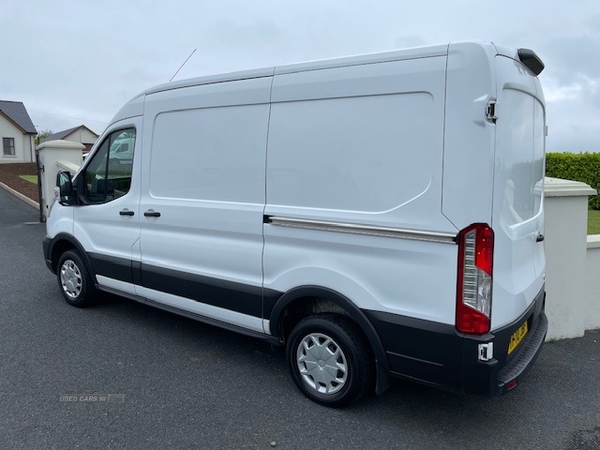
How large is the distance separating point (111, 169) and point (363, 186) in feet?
9.62

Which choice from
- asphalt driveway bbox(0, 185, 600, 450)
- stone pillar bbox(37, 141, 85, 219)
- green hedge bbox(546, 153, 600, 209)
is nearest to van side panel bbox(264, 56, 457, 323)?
asphalt driveway bbox(0, 185, 600, 450)

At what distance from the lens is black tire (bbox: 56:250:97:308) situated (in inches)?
209

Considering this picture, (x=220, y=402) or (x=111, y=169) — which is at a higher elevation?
(x=111, y=169)

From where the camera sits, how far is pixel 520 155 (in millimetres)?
3059

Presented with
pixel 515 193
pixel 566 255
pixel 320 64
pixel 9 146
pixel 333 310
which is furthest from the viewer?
pixel 9 146

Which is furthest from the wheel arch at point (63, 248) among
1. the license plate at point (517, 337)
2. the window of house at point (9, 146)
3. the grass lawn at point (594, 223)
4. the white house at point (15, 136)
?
the window of house at point (9, 146)

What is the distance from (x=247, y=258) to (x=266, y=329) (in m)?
0.56

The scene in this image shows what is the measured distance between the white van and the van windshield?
18 mm

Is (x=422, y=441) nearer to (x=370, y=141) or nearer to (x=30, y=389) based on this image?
(x=370, y=141)

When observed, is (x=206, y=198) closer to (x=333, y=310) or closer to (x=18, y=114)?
(x=333, y=310)

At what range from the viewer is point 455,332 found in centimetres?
279

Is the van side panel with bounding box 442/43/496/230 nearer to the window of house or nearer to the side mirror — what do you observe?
the side mirror

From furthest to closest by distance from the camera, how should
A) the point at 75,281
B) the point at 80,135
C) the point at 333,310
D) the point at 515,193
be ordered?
the point at 80,135, the point at 75,281, the point at 333,310, the point at 515,193

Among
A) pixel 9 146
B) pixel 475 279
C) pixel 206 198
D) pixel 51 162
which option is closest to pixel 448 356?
pixel 475 279
